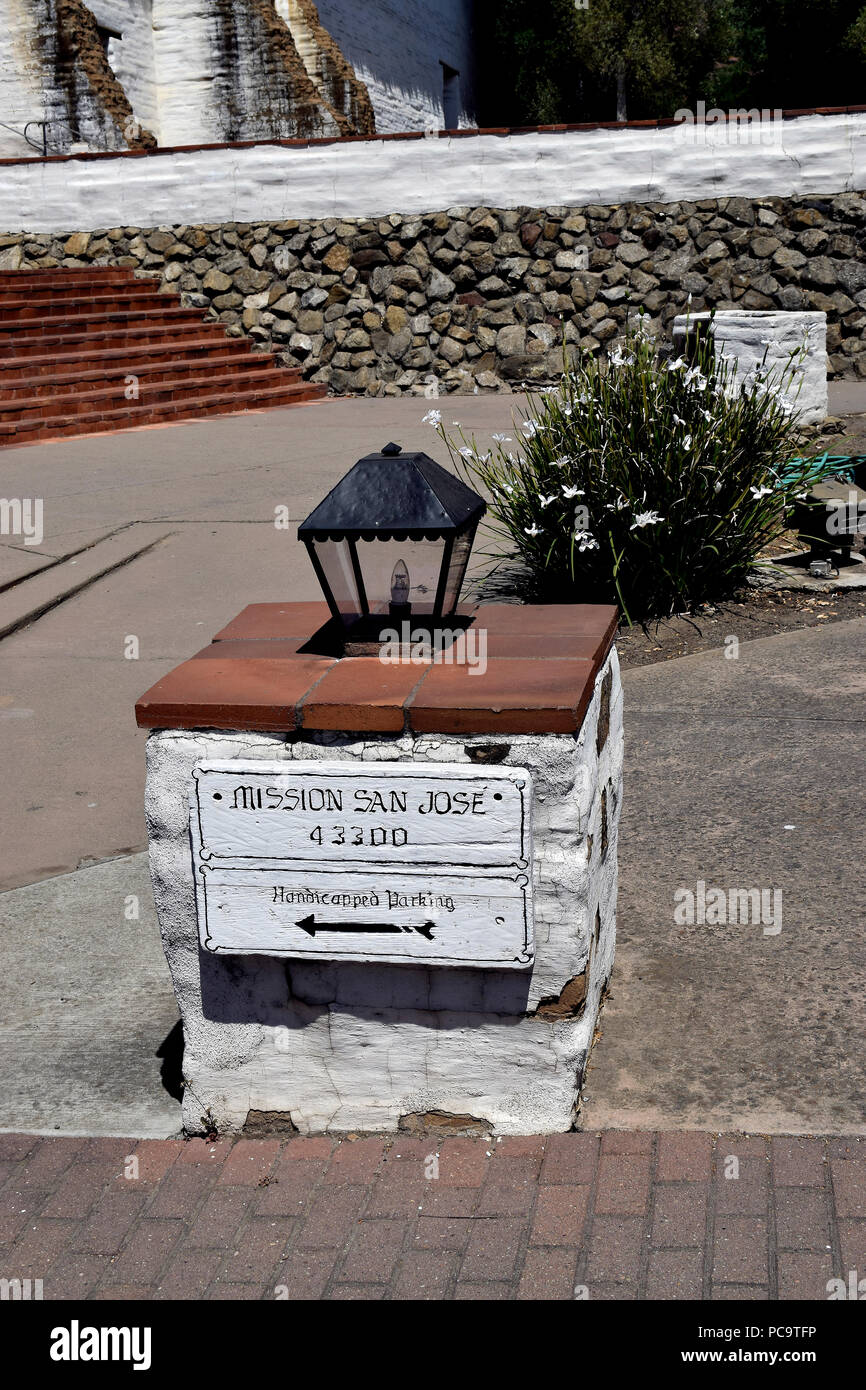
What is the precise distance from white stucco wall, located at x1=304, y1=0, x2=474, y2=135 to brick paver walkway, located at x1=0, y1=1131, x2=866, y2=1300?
2117 centimetres

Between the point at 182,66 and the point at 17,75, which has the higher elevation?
the point at 182,66

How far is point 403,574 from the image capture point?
3.26 m

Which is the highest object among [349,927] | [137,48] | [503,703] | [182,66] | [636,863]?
[137,48]

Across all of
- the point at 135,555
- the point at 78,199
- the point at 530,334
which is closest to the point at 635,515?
the point at 135,555

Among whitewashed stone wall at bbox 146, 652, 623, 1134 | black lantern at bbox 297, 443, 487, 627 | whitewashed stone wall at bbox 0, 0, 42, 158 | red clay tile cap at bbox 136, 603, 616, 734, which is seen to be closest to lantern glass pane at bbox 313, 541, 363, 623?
black lantern at bbox 297, 443, 487, 627

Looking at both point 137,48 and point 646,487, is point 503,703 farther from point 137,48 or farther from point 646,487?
point 137,48

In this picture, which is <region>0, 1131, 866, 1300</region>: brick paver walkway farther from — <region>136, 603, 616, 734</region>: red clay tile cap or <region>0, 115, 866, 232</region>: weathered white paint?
<region>0, 115, 866, 232</region>: weathered white paint

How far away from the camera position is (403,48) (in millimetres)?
25234

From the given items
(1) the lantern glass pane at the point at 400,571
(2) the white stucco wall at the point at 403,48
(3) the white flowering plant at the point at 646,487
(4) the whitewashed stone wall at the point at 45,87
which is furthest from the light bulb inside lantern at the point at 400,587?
(2) the white stucco wall at the point at 403,48

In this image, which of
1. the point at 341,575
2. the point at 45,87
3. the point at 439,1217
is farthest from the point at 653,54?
the point at 439,1217

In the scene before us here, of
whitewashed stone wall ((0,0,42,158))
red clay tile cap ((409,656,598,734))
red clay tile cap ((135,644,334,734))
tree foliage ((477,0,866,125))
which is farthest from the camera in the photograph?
tree foliage ((477,0,866,125))

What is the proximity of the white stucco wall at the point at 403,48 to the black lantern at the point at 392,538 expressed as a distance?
801 inches

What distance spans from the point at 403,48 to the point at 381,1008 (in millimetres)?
25341

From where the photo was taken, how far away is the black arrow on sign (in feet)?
9.69
